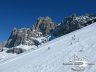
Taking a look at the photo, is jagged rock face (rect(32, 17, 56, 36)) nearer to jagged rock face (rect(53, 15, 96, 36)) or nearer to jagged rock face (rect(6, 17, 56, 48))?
jagged rock face (rect(6, 17, 56, 48))

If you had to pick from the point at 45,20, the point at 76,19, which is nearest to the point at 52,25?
the point at 45,20

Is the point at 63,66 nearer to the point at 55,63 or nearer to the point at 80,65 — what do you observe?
the point at 55,63

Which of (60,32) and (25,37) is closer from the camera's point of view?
(60,32)

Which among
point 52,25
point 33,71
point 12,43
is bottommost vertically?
point 33,71

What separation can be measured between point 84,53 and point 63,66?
3.43 meters

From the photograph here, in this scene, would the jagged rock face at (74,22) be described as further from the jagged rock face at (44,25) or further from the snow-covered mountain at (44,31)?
the jagged rock face at (44,25)

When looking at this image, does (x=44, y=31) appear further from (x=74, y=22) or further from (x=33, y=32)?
(x=74, y=22)

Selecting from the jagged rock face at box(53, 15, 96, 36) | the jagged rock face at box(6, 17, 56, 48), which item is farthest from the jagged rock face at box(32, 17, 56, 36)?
the jagged rock face at box(53, 15, 96, 36)

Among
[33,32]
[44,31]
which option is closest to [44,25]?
[44,31]

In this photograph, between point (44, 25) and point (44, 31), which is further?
point (44, 25)

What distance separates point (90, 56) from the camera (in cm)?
2358

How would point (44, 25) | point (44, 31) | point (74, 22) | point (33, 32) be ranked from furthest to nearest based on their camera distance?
point (44, 25) → point (44, 31) → point (33, 32) → point (74, 22)

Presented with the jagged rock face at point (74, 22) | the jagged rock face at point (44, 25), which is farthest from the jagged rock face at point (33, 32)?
the jagged rock face at point (74, 22)

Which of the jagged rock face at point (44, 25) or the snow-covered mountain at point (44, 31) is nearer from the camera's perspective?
the snow-covered mountain at point (44, 31)
